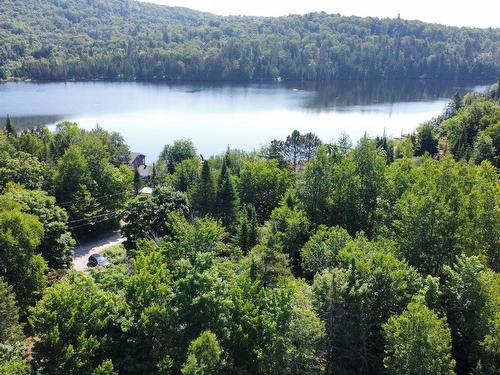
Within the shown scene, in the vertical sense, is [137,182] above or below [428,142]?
below

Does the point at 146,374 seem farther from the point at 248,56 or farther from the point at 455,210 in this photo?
the point at 248,56

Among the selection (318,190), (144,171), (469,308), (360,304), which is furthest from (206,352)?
(144,171)

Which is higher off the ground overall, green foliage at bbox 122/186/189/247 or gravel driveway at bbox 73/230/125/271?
green foliage at bbox 122/186/189/247

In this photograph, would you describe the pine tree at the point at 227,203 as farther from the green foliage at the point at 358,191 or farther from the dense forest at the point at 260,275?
the green foliage at the point at 358,191

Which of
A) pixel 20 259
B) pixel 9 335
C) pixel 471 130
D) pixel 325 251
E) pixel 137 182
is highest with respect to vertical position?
pixel 471 130

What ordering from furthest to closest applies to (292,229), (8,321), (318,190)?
(318,190)
(292,229)
(8,321)

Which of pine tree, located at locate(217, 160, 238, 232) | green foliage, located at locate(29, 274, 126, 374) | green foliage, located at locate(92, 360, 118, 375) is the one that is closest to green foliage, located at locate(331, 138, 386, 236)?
pine tree, located at locate(217, 160, 238, 232)

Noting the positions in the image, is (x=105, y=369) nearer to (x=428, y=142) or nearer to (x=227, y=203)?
(x=227, y=203)

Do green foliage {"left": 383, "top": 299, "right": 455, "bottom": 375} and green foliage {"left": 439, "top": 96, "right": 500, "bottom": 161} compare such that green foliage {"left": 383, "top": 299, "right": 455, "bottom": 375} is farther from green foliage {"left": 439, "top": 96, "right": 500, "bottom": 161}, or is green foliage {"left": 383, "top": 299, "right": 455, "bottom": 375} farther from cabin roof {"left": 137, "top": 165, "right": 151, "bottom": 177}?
cabin roof {"left": 137, "top": 165, "right": 151, "bottom": 177}
